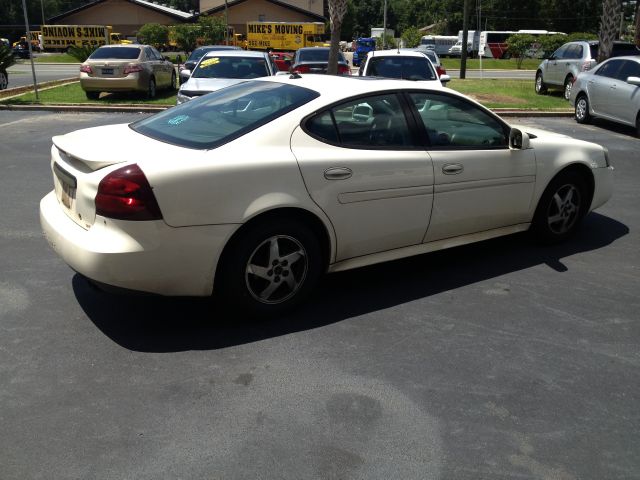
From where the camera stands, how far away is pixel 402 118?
15.6 ft

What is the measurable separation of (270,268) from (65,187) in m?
1.42

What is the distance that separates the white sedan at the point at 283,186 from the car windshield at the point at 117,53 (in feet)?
43.2

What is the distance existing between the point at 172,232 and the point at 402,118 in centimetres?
193

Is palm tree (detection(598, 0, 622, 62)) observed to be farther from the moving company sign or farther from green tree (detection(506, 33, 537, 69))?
the moving company sign

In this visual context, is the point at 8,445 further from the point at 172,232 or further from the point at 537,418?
the point at 537,418

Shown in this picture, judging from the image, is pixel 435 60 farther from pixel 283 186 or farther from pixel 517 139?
pixel 283 186

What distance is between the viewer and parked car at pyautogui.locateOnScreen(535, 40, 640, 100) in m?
17.3

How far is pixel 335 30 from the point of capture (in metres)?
17.6

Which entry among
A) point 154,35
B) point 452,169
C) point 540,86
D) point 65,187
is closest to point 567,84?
point 540,86

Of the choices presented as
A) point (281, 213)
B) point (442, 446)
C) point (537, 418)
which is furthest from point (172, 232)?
point (537, 418)

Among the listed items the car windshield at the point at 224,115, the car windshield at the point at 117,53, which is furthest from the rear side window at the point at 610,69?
the car windshield at the point at 117,53

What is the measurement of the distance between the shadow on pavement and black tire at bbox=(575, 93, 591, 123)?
8765mm

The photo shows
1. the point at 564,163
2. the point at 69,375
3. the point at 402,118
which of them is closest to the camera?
the point at 69,375

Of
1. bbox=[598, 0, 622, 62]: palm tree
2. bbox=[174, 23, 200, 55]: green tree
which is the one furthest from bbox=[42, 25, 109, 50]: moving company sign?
bbox=[598, 0, 622, 62]: palm tree
